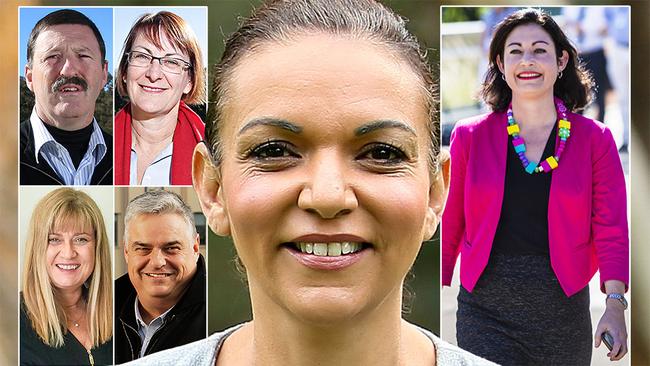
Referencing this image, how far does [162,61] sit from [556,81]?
1205 millimetres

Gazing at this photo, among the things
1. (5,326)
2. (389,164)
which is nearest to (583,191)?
(389,164)

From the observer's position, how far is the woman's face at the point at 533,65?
7.84 ft

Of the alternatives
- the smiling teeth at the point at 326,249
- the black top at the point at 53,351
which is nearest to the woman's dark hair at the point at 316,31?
the smiling teeth at the point at 326,249

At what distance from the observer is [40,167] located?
2.53 m

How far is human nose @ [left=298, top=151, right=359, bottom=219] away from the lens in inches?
39.3

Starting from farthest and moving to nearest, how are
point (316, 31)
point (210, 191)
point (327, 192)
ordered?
point (210, 191) < point (316, 31) < point (327, 192)

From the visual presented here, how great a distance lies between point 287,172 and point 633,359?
182cm

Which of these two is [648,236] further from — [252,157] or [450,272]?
[252,157]

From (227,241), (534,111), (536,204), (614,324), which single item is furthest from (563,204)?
(227,241)

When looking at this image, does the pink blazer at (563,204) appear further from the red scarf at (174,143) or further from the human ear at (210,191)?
the human ear at (210,191)

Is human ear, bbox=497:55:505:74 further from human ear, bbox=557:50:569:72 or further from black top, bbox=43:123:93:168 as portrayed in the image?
black top, bbox=43:123:93:168

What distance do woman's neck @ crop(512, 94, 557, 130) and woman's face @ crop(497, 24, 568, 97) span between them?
2cm

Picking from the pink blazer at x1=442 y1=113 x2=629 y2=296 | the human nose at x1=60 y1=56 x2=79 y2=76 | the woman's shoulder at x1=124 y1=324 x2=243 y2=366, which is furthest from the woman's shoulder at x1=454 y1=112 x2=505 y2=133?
the woman's shoulder at x1=124 y1=324 x2=243 y2=366

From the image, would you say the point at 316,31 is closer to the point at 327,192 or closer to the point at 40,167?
the point at 327,192
